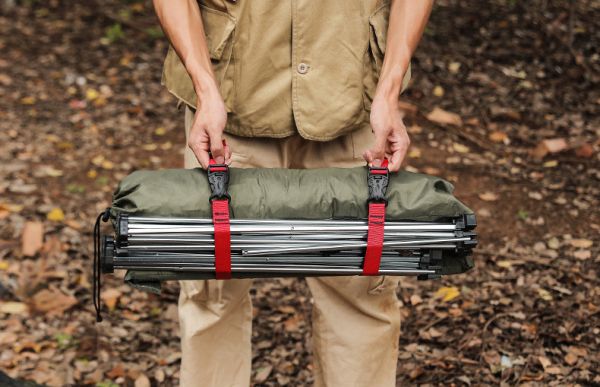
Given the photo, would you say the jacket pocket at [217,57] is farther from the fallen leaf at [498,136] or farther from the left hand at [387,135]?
the fallen leaf at [498,136]

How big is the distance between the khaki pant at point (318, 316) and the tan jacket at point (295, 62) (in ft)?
0.50

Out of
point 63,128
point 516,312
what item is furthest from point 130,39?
point 516,312

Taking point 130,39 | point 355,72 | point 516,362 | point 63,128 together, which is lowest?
point 516,362

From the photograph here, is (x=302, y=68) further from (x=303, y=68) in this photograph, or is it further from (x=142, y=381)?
(x=142, y=381)

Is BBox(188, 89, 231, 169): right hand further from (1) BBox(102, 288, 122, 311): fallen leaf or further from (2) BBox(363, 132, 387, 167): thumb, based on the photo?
(1) BBox(102, 288, 122, 311): fallen leaf

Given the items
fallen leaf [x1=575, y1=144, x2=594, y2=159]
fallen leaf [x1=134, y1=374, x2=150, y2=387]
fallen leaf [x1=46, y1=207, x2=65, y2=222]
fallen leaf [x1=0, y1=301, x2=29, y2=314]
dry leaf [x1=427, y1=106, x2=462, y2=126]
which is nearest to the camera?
fallen leaf [x1=134, y1=374, x2=150, y2=387]

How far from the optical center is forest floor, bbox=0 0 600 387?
13.1ft

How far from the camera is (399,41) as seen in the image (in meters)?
2.68

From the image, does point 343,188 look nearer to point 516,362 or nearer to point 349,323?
point 349,323

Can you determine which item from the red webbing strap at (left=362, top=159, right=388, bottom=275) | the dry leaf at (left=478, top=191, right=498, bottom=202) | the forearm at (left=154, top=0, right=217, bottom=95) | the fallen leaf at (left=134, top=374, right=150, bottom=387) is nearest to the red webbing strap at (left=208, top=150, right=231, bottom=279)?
the forearm at (left=154, top=0, right=217, bottom=95)

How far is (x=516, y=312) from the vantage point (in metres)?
4.25

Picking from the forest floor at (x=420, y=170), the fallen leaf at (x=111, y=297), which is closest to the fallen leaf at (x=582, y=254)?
the forest floor at (x=420, y=170)

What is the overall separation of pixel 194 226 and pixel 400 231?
617mm

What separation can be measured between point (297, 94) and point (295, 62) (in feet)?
0.35
